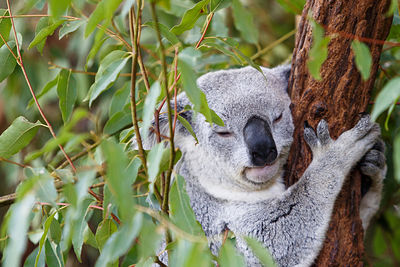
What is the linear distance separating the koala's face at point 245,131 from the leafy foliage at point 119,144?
0.16m

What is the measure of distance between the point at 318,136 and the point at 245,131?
11.6 inches

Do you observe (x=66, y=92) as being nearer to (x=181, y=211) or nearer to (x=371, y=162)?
(x=181, y=211)

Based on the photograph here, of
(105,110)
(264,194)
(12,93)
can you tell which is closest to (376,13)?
(264,194)

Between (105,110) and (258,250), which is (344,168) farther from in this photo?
(105,110)

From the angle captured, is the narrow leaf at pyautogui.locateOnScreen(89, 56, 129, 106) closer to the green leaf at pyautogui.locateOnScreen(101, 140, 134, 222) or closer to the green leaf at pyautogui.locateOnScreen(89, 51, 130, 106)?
the green leaf at pyautogui.locateOnScreen(89, 51, 130, 106)

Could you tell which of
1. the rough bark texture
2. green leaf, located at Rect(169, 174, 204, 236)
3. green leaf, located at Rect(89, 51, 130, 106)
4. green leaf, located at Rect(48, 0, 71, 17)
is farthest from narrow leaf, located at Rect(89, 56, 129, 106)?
the rough bark texture

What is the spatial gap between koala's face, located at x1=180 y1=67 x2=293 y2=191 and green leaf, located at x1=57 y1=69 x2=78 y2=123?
516 millimetres

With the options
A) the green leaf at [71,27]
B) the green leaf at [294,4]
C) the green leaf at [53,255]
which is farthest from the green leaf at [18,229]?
the green leaf at [294,4]

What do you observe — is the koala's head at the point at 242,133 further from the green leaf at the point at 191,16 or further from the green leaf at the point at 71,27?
the green leaf at the point at 71,27

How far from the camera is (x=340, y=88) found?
6.02 ft

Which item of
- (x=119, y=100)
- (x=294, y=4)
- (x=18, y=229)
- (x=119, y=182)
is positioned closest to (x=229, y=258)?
(x=119, y=182)

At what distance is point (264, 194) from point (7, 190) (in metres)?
2.77

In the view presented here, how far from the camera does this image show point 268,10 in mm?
4922

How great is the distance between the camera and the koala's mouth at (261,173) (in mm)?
2039
